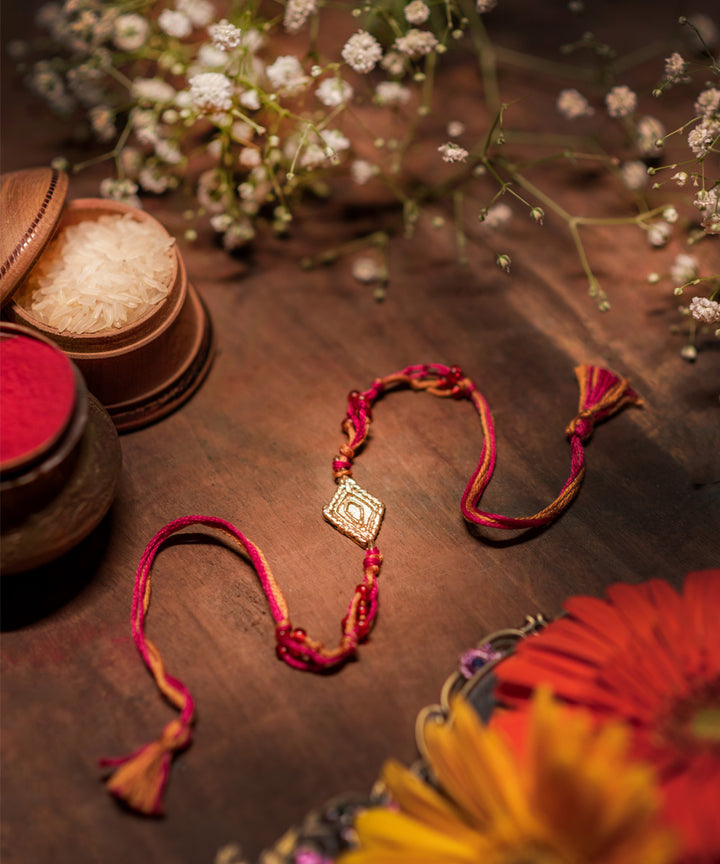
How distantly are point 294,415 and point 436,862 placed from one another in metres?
0.73

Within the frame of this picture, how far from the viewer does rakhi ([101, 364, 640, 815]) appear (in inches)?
35.7

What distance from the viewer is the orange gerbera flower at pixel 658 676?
737 millimetres

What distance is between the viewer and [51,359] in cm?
96

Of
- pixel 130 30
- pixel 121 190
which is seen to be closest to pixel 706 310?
pixel 121 190

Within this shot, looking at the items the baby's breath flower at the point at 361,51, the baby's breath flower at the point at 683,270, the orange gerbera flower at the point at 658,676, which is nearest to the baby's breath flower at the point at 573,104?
the baby's breath flower at the point at 683,270

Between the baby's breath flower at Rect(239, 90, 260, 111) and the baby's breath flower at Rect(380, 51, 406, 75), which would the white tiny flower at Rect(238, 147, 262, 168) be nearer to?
the baby's breath flower at Rect(239, 90, 260, 111)

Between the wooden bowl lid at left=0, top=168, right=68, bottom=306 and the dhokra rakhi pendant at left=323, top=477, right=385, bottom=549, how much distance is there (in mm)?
581

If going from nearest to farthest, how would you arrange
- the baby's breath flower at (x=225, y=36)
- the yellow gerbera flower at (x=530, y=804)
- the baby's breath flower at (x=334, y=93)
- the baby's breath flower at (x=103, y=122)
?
the yellow gerbera flower at (x=530, y=804)
the baby's breath flower at (x=225, y=36)
the baby's breath flower at (x=334, y=93)
the baby's breath flower at (x=103, y=122)

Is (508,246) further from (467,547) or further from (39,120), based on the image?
(39,120)

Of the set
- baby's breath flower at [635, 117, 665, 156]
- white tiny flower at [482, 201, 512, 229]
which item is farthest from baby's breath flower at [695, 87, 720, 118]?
white tiny flower at [482, 201, 512, 229]

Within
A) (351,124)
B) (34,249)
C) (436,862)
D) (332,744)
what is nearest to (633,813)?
(436,862)

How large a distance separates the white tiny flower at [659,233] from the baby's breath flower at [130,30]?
1.06 metres

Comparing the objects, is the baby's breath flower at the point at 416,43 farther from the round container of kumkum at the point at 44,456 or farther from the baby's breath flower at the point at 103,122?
the round container of kumkum at the point at 44,456

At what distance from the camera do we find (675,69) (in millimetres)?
1125
